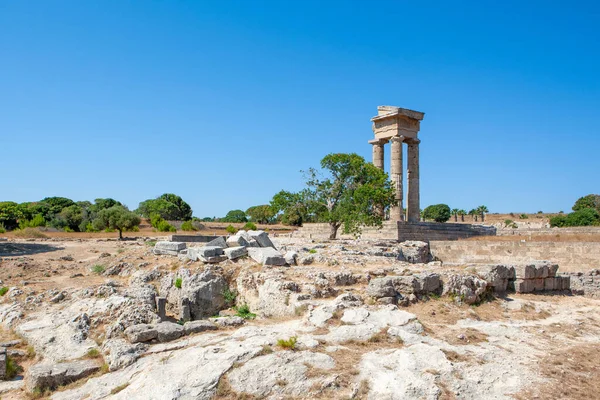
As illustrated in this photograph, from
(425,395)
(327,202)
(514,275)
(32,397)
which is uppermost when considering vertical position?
(327,202)

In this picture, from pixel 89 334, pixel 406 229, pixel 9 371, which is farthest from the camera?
pixel 406 229

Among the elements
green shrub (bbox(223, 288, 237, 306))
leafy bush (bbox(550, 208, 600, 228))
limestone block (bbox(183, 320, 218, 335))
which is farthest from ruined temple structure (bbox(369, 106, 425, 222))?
limestone block (bbox(183, 320, 218, 335))

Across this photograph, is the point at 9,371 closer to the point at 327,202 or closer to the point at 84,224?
the point at 327,202

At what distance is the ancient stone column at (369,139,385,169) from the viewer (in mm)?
32625

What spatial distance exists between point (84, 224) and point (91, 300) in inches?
1396

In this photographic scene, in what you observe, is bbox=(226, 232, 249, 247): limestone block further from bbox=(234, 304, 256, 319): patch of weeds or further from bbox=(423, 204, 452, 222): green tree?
bbox=(423, 204, 452, 222): green tree

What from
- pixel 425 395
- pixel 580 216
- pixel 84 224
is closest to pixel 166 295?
pixel 425 395

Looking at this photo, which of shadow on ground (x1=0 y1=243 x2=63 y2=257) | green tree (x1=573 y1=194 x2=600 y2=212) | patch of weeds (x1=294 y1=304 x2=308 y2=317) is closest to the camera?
patch of weeds (x1=294 y1=304 x2=308 y2=317)

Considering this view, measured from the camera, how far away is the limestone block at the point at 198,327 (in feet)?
24.2

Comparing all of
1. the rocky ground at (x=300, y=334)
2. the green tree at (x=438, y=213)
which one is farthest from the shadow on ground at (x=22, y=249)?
the green tree at (x=438, y=213)

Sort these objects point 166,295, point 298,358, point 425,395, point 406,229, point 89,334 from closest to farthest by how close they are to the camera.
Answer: point 425,395 → point 298,358 → point 89,334 → point 166,295 → point 406,229

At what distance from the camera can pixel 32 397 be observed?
6262mm

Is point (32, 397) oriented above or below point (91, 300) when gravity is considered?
below

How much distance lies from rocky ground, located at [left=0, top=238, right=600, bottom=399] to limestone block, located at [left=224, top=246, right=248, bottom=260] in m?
0.17
